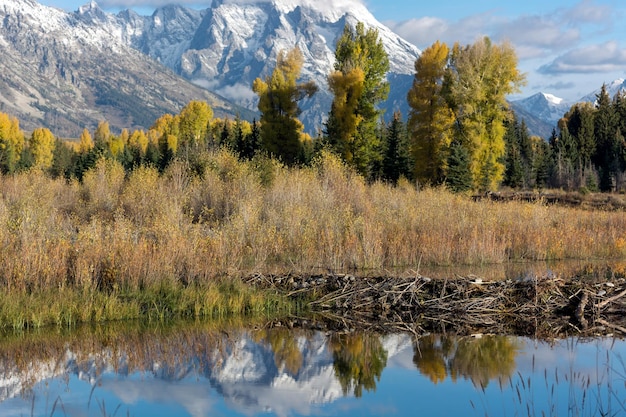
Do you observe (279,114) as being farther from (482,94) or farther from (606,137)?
(606,137)

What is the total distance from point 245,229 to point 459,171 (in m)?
19.9

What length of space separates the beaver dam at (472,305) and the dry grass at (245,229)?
5.94 ft

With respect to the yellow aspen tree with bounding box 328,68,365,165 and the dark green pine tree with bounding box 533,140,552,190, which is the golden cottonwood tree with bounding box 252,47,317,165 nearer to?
the yellow aspen tree with bounding box 328,68,365,165

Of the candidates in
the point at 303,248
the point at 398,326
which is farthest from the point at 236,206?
the point at 398,326

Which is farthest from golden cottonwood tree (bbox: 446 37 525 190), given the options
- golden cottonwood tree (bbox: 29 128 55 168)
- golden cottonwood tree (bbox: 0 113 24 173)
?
golden cottonwood tree (bbox: 29 128 55 168)

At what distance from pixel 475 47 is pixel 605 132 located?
3289cm

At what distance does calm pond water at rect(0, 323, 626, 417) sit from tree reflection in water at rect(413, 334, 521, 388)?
26mm

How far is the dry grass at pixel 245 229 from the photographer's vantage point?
1231cm

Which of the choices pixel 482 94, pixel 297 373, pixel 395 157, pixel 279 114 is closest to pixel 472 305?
pixel 297 373

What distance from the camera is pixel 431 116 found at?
3816cm

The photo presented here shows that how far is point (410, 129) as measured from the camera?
128 feet

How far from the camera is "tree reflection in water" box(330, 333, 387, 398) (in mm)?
8765

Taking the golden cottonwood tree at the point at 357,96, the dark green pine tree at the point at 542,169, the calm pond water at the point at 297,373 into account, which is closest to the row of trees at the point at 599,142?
the dark green pine tree at the point at 542,169

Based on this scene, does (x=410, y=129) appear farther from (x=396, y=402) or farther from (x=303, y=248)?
(x=396, y=402)
